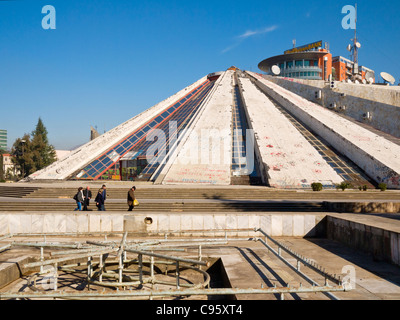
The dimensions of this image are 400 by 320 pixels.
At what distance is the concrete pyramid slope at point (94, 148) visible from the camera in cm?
2519

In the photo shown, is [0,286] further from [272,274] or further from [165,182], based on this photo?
[165,182]

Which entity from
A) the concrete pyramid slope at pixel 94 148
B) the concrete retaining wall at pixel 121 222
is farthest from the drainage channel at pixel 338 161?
the concrete pyramid slope at pixel 94 148

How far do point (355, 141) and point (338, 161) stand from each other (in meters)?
2.27

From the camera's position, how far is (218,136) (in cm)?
2666

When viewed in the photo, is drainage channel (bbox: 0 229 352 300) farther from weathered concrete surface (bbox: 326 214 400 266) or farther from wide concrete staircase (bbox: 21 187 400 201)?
wide concrete staircase (bbox: 21 187 400 201)

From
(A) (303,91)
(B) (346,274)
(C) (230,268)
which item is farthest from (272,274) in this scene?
(A) (303,91)

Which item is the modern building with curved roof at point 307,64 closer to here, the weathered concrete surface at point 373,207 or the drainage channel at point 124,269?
the weathered concrete surface at point 373,207

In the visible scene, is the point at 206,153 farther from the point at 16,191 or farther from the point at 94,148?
the point at 16,191

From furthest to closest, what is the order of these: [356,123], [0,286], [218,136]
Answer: [356,123] < [218,136] < [0,286]

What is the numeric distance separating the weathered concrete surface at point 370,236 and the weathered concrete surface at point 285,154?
10.3 m
